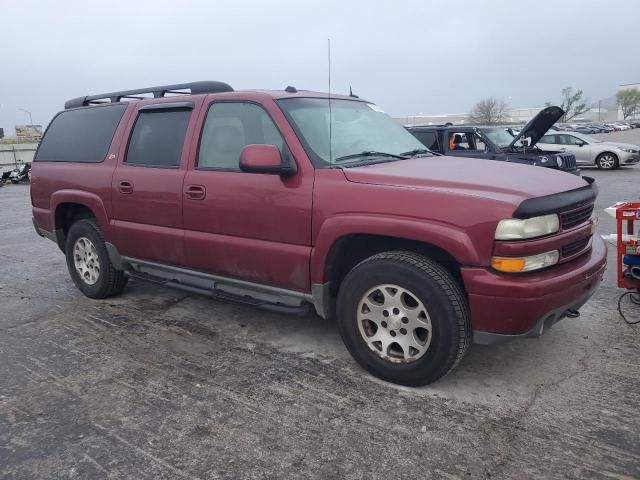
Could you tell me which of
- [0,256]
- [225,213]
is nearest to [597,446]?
[225,213]

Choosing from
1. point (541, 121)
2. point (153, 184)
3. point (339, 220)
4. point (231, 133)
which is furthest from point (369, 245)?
point (541, 121)

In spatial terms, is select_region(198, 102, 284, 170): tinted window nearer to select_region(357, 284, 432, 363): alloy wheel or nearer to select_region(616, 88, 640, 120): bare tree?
select_region(357, 284, 432, 363): alloy wheel

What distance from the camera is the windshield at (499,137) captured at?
11.2 metres

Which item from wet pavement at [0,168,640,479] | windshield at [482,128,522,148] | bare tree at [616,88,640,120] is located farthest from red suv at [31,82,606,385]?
bare tree at [616,88,640,120]

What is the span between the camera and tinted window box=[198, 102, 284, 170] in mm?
3832

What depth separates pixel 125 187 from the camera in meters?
4.55

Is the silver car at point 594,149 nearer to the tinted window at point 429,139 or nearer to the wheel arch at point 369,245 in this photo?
the tinted window at point 429,139

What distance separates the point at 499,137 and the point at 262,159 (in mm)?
9439

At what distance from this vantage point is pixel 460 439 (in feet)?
9.00

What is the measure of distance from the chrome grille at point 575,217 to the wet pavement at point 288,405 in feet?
3.27

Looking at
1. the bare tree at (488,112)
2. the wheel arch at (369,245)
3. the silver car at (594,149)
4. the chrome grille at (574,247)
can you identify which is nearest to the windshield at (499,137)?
the silver car at (594,149)

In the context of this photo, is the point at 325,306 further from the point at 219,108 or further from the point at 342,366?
the point at 219,108

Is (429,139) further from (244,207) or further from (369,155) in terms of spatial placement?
(244,207)

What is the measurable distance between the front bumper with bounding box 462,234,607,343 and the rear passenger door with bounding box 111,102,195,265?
2370 mm
